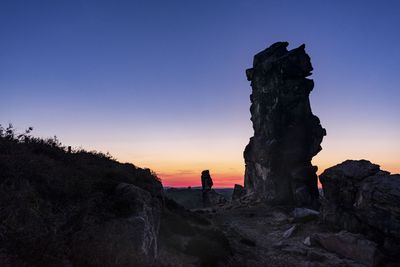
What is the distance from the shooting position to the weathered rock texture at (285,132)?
55.5 metres

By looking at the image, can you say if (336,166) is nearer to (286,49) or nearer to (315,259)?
(315,259)

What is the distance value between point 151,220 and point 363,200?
18834mm

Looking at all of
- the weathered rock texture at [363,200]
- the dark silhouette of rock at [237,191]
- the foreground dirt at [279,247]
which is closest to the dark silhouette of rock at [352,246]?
the foreground dirt at [279,247]

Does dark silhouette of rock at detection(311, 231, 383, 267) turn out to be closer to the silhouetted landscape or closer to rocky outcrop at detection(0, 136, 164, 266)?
the silhouetted landscape

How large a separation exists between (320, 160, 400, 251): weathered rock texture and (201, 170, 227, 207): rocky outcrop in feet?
151

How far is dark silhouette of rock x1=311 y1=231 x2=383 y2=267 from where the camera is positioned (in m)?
20.8

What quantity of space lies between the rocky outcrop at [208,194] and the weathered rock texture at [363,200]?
45889mm

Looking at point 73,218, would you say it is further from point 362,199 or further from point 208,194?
point 208,194

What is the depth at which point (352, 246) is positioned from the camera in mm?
22062

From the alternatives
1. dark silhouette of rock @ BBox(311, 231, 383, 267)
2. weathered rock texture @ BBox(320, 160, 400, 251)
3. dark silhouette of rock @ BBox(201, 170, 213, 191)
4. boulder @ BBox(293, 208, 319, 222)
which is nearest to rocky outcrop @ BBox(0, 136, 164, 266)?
dark silhouette of rock @ BBox(311, 231, 383, 267)

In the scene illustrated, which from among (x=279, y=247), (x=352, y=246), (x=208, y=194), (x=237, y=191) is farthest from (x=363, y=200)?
(x=208, y=194)

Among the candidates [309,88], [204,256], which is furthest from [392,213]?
[309,88]

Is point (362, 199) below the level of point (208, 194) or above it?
below

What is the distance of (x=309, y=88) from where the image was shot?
6038 cm
